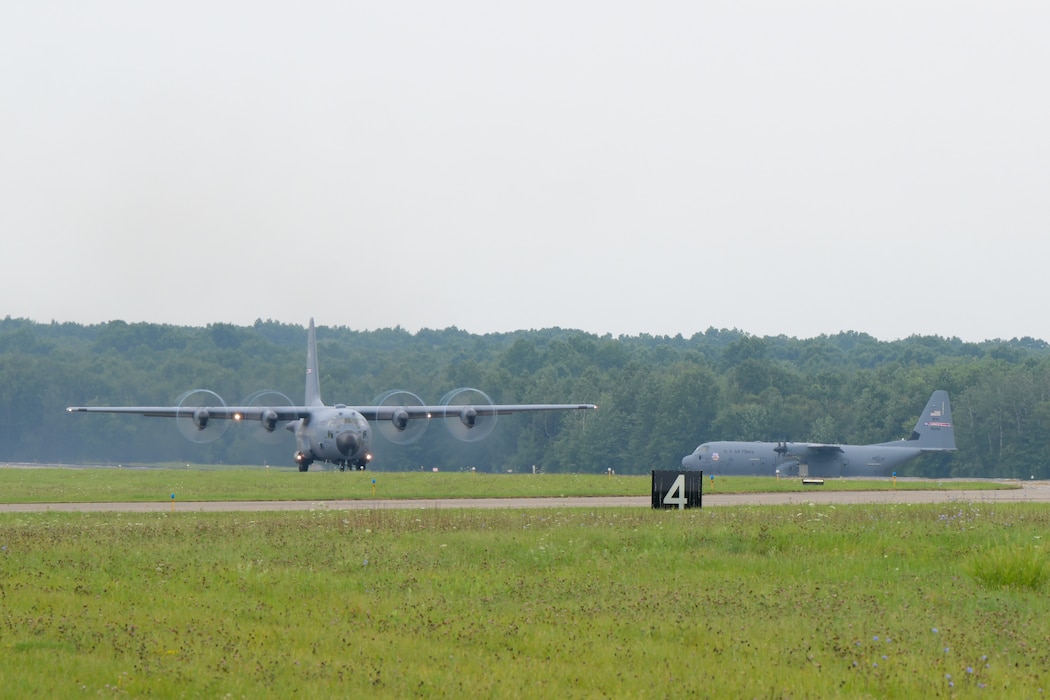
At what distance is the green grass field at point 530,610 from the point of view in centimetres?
1266

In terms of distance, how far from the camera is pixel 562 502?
128 ft

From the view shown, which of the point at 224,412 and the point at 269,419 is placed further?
the point at 269,419

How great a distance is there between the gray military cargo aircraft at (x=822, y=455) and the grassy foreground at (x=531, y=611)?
189 ft

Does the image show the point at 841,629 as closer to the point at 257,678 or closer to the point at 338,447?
the point at 257,678

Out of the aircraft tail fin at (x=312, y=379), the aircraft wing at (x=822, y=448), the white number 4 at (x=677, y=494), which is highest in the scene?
the aircraft tail fin at (x=312, y=379)

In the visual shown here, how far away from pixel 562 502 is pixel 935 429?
54.7m

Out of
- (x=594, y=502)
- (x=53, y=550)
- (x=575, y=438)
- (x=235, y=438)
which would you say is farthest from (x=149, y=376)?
(x=53, y=550)

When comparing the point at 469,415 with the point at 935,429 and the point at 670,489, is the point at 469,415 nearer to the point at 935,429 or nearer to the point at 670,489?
the point at 935,429

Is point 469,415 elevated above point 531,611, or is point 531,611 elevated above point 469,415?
Answer: point 469,415

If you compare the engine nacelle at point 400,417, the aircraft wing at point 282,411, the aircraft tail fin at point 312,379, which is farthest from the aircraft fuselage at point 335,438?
the aircraft tail fin at point 312,379

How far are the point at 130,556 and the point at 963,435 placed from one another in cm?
11272

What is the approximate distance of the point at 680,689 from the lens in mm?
12336

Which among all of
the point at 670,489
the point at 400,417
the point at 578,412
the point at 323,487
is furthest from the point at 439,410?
the point at 578,412

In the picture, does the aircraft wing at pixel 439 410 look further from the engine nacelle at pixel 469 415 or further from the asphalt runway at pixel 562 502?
the asphalt runway at pixel 562 502
